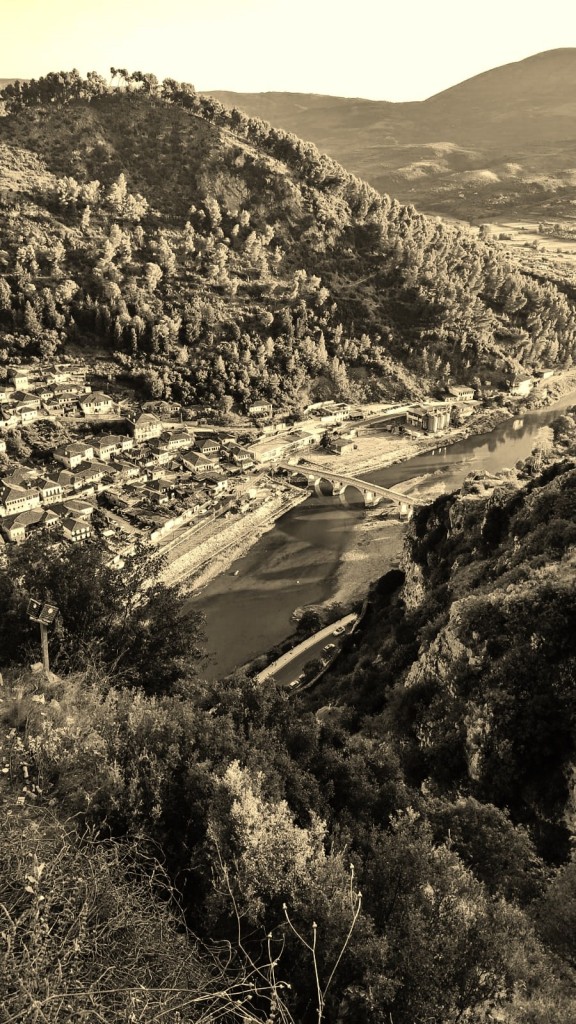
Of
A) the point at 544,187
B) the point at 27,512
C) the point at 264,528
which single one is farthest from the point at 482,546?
the point at 544,187

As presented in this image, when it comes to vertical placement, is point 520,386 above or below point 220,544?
above

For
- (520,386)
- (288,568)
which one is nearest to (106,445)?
(288,568)

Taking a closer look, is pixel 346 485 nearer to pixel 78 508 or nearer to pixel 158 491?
pixel 158 491

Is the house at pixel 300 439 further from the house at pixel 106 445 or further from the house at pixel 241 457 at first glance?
the house at pixel 106 445

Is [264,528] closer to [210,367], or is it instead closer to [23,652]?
[210,367]

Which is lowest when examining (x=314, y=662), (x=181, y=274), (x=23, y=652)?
(x=314, y=662)
